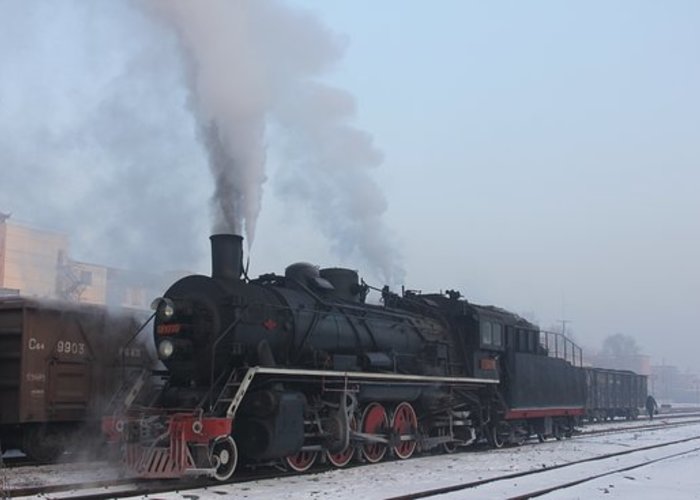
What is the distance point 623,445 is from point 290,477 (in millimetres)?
10755

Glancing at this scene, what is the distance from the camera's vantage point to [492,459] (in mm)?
14984

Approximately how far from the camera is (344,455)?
13359 mm

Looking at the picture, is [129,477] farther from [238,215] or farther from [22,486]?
[238,215]

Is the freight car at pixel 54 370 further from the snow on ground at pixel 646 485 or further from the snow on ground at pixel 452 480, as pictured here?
the snow on ground at pixel 646 485

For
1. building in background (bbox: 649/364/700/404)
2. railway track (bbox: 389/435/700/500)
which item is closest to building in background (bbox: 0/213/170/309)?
railway track (bbox: 389/435/700/500)

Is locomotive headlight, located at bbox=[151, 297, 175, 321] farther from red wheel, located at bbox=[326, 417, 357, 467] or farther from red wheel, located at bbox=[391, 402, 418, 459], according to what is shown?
red wheel, located at bbox=[391, 402, 418, 459]

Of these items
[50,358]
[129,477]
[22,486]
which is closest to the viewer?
[22,486]

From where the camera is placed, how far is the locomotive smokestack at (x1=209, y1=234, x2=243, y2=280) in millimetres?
12203

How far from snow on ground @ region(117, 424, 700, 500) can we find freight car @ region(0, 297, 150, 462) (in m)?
3.75

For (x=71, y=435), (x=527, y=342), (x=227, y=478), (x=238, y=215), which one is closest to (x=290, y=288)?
(x=238, y=215)

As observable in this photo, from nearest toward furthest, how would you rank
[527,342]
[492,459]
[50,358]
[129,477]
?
[129,477] → [50,358] → [492,459] → [527,342]

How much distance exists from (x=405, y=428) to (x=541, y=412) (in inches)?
260

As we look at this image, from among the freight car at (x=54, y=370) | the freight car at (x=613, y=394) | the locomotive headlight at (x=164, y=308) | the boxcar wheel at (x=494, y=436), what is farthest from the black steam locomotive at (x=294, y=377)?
the freight car at (x=613, y=394)

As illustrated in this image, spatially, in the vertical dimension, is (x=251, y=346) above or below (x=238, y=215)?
below
